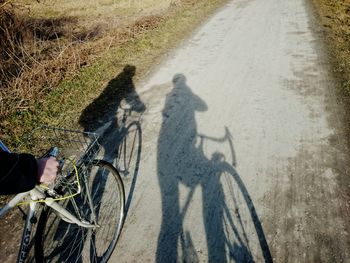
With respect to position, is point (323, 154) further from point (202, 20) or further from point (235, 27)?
point (202, 20)

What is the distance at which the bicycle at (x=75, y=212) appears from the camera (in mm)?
2656

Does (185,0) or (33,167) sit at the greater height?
(33,167)

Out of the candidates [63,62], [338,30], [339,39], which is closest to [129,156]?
[63,62]

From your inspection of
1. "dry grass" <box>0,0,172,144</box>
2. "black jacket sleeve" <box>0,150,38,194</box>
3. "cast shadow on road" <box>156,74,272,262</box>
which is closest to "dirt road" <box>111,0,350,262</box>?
"cast shadow on road" <box>156,74,272,262</box>

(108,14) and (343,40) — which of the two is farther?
(108,14)

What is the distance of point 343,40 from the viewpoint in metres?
9.14

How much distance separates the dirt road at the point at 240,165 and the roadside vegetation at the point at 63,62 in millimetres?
1305

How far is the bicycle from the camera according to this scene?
8.71 ft

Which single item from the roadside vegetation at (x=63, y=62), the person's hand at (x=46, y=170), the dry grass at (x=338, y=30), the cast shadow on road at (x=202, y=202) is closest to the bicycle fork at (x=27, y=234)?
the person's hand at (x=46, y=170)

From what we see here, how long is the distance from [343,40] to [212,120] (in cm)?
589

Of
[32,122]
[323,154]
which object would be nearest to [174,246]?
[323,154]

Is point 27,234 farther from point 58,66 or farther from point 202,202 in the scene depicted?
point 58,66

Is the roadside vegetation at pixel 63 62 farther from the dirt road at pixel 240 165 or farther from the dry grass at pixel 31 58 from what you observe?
the dirt road at pixel 240 165

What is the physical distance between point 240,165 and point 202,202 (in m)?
0.96
